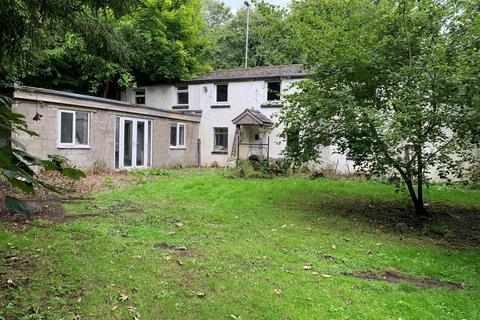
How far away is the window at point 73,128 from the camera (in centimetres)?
1303

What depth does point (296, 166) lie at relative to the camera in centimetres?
870

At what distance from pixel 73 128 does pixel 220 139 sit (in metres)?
9.13

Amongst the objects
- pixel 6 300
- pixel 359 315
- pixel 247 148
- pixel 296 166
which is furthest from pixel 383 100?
pixel 247 148

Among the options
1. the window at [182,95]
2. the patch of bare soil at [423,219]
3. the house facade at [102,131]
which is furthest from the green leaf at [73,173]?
the window at [182,95]

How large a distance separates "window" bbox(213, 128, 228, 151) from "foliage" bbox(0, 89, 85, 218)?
19123 millimetres

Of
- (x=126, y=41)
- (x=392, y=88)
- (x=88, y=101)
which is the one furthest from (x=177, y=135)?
(x=126, y=41)

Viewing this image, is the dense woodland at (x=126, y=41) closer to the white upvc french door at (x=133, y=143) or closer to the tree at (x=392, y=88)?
the tree at (x=392, y=88)

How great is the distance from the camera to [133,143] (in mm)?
16172

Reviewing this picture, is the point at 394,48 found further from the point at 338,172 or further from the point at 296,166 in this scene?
the point at 338,172

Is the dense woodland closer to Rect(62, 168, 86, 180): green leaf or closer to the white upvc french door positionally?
Rect(62, 168, 86, 180): green leaf

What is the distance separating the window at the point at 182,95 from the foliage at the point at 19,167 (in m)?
21.0

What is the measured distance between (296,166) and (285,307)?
5.26 metres

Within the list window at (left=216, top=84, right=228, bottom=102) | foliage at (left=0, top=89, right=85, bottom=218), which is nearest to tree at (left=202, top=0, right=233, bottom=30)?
window at (left=216, top=84, right=228, bottom=102)

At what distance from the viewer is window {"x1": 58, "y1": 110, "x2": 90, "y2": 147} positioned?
13.0 meters
